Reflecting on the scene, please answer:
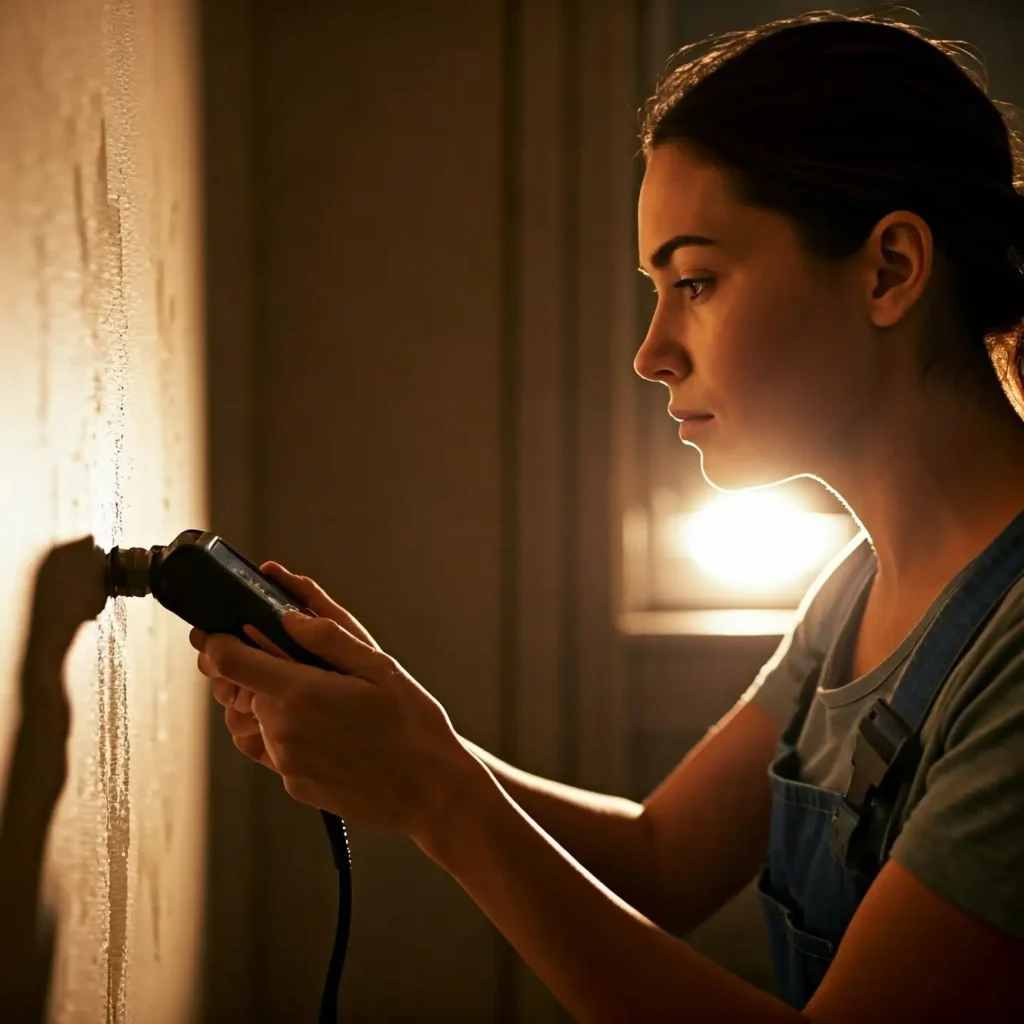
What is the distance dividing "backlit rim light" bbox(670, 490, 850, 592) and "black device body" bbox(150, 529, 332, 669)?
2.55 feet

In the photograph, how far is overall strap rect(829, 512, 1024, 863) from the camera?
0.58 metres

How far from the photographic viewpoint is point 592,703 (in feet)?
3.34

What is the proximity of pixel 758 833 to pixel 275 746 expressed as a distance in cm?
46

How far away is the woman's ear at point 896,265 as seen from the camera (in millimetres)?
603

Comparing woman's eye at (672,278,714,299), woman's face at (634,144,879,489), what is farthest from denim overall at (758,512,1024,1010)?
woman's eye at (672,278,714,299)

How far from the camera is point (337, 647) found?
0.49 m

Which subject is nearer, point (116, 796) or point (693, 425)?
point (116, 796)

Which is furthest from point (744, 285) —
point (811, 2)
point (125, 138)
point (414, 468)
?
point (811, 2)

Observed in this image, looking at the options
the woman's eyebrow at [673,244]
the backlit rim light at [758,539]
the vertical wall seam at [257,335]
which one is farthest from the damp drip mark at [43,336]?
the backlit rim light at [758,539]

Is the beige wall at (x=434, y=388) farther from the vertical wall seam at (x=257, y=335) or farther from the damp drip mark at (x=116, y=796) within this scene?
the damp drip mark at (x=116, y=796)

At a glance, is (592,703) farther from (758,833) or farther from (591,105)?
(591,105)

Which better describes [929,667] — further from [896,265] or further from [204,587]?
[204,587]

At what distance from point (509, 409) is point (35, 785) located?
683mm

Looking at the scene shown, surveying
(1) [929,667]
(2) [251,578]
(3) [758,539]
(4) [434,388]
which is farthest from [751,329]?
(3) [758,539]
